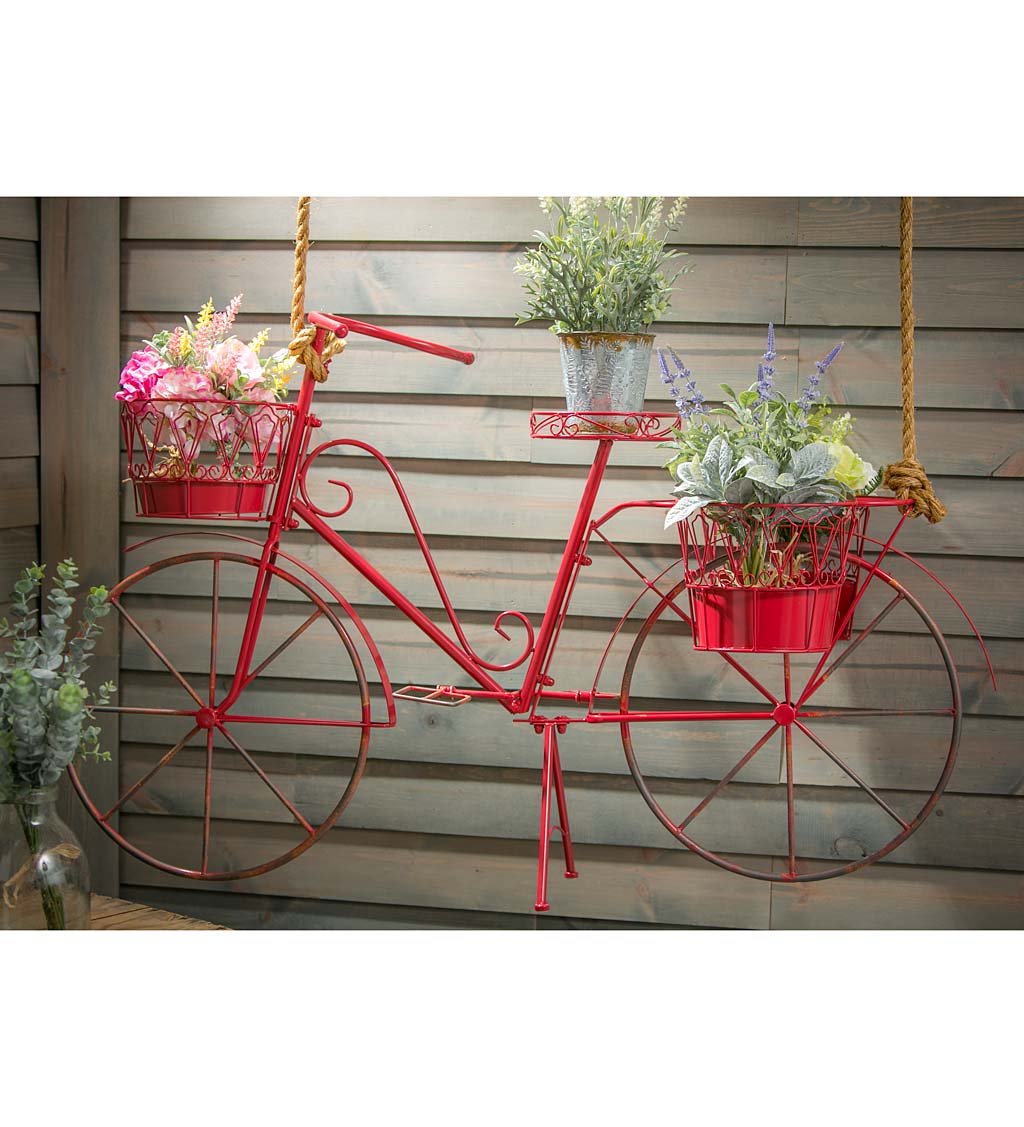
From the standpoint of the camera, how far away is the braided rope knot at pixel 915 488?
2094 mm

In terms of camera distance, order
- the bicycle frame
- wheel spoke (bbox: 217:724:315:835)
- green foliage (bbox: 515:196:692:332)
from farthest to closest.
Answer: wheel spoke (bbox: 217:724:315:835), the bicycle frame, green foliage (bbox: 515:196:692:332)

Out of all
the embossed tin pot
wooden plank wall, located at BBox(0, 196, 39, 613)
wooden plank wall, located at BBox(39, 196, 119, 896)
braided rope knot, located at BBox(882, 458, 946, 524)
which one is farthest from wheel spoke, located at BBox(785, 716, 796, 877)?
wooden plank wall, located at BBox(0, 196, 39, 613)

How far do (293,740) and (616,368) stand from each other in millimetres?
1128

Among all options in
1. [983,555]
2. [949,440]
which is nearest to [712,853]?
[983,555]

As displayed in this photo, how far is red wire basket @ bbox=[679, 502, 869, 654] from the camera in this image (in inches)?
76.6

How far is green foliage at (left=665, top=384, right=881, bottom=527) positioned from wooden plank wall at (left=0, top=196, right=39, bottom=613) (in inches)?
Answer: 58.1

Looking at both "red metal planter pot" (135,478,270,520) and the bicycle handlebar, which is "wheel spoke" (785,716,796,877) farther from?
"red metal planter pot" (135,478,270,520)

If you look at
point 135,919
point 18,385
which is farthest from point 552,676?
point 18,385

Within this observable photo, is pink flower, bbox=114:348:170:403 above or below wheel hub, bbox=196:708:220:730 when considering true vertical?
above

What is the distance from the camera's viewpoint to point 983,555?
7.74 ft

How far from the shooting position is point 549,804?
2201 millimetres

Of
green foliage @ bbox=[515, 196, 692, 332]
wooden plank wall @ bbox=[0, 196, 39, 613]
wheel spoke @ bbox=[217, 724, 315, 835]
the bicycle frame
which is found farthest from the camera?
wooden plank wall @ bbox=[0, 196, 39, 613]

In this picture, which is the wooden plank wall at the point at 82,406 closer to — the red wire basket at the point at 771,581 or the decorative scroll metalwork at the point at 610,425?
the decorative scroll metalwork at the point at 610,425

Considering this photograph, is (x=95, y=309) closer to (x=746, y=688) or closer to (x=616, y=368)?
(x=616, y=368)
